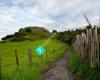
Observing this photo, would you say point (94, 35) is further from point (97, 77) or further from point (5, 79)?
point (5, 79)

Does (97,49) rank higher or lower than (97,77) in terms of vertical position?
higher

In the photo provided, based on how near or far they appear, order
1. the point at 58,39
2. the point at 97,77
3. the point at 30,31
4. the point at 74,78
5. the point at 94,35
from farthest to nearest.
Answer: the point at 30,31 → the point at 58,39 → the point at 74,78 → the point at 94,35 → the point at 97,77

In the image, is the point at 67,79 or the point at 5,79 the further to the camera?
the point at 67,79

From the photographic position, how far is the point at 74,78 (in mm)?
12852

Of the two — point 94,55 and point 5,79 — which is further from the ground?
point 94,55

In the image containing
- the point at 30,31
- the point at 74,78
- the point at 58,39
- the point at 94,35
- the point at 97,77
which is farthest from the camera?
the point at 30,31

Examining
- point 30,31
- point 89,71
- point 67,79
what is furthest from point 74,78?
point 30,31

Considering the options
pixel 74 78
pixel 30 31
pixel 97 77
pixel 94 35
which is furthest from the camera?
pixel 30 31

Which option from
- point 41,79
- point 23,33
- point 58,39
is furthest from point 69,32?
point 41,79

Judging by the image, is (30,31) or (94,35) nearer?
(94,35)

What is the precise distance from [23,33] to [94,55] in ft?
323

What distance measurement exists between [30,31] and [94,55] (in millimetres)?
105710

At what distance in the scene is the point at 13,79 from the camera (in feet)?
38.2

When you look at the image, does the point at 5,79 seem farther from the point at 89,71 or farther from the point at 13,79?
the point at 89,71
